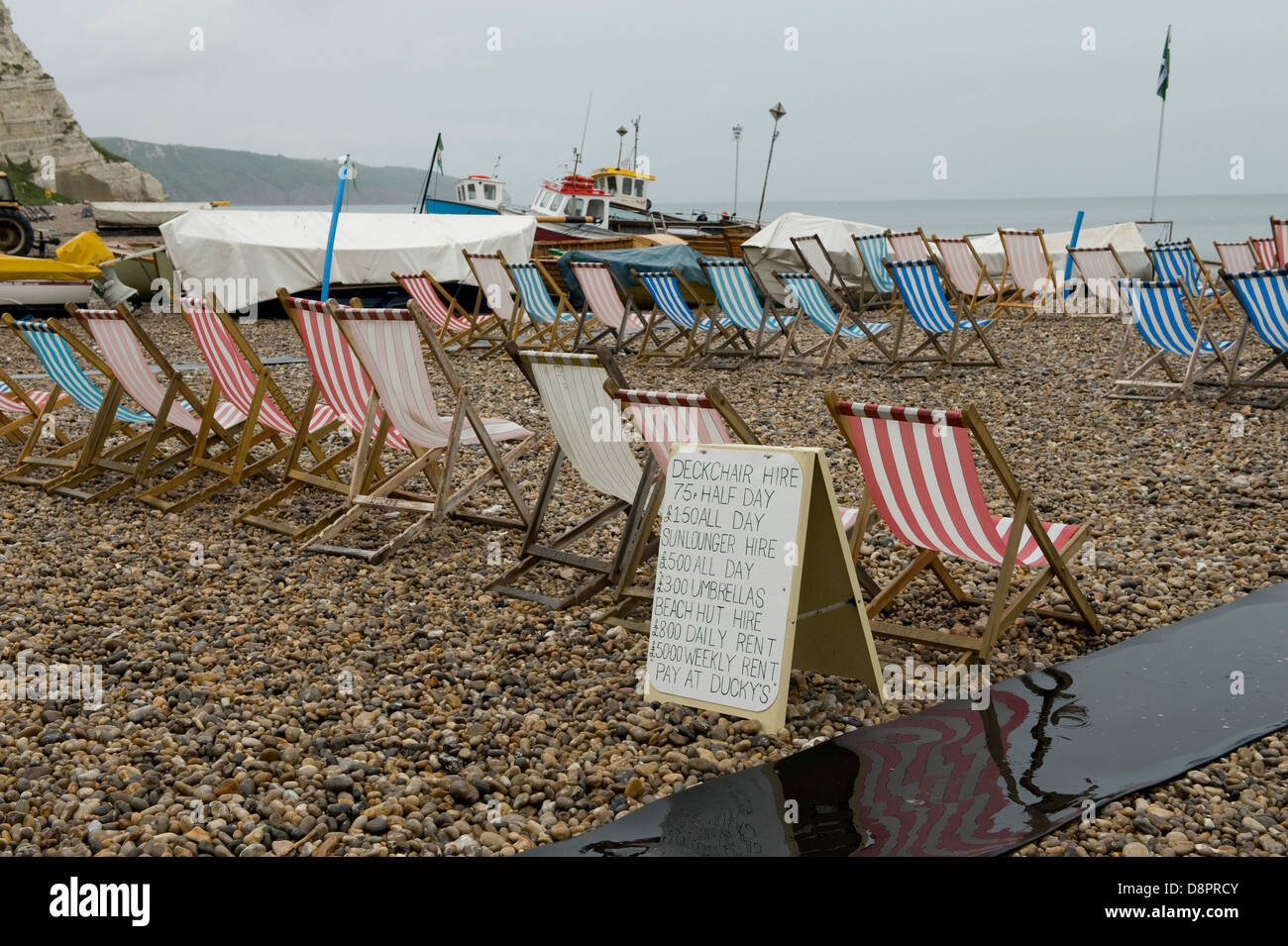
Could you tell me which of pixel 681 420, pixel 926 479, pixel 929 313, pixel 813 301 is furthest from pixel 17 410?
pixel 929 313

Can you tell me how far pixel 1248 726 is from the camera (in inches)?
110

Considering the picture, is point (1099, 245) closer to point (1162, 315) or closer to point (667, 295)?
point (667, 295)

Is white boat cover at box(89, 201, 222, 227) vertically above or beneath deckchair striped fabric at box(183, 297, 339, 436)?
above

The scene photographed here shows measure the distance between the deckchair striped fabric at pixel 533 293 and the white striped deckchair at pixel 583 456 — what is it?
711 centimetres

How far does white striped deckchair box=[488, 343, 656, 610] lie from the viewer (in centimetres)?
369

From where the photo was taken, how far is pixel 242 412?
18.7ft

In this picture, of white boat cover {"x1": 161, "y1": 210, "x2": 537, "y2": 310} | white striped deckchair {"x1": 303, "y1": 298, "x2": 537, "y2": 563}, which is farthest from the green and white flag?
white striped deckchair {"x1": 303, "y1": 298, "x2": 537, "y2": 563}

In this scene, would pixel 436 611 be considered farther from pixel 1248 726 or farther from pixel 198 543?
pixel 1248 726

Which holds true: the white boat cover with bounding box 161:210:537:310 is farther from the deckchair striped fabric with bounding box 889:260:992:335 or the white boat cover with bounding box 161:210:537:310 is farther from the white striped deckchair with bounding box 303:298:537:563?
the white striped deckchair with bounding box 303:298:537:563

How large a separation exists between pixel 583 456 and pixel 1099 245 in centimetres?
1309

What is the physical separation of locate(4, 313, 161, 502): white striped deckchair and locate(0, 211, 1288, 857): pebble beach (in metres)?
0.25

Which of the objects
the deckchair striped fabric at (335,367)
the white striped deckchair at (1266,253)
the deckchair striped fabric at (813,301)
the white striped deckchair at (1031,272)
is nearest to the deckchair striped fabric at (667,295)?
the deckchair striped fabric at (813,301)
